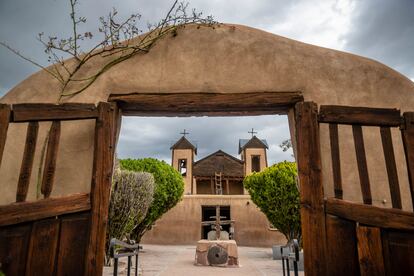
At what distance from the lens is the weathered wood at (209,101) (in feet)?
12.6

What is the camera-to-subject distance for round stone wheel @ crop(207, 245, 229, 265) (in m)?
9.81

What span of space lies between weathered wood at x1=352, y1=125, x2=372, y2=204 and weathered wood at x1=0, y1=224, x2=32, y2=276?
11.2 feet

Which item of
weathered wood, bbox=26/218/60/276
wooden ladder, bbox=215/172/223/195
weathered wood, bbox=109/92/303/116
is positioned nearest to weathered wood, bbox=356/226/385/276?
weathered wood, bbox=109/92/303/116

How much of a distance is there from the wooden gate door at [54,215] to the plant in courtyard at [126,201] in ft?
17.1

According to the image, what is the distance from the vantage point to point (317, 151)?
3.35 meters

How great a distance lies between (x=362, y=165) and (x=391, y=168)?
29 cm

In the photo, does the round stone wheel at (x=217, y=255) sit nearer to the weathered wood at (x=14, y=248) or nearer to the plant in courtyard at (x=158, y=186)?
the plant in courtyard at (x=158, y=186)

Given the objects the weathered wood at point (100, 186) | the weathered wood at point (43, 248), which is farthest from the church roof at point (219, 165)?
the weathered wood at point (43, 248)

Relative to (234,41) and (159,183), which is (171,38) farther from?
(159,183)

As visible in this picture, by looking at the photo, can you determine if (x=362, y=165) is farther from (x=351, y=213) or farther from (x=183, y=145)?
(x=183, y=145)

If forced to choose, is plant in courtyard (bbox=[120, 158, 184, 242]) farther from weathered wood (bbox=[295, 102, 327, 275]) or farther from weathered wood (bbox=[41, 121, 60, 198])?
weathered wood (bbox=[295, 102, 327, 275])

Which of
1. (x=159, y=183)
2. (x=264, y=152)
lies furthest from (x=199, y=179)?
(x=159, y=183)

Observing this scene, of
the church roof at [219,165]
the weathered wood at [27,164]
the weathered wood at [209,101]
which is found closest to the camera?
the weathered wood at [27,164]

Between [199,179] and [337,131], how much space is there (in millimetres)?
24225
